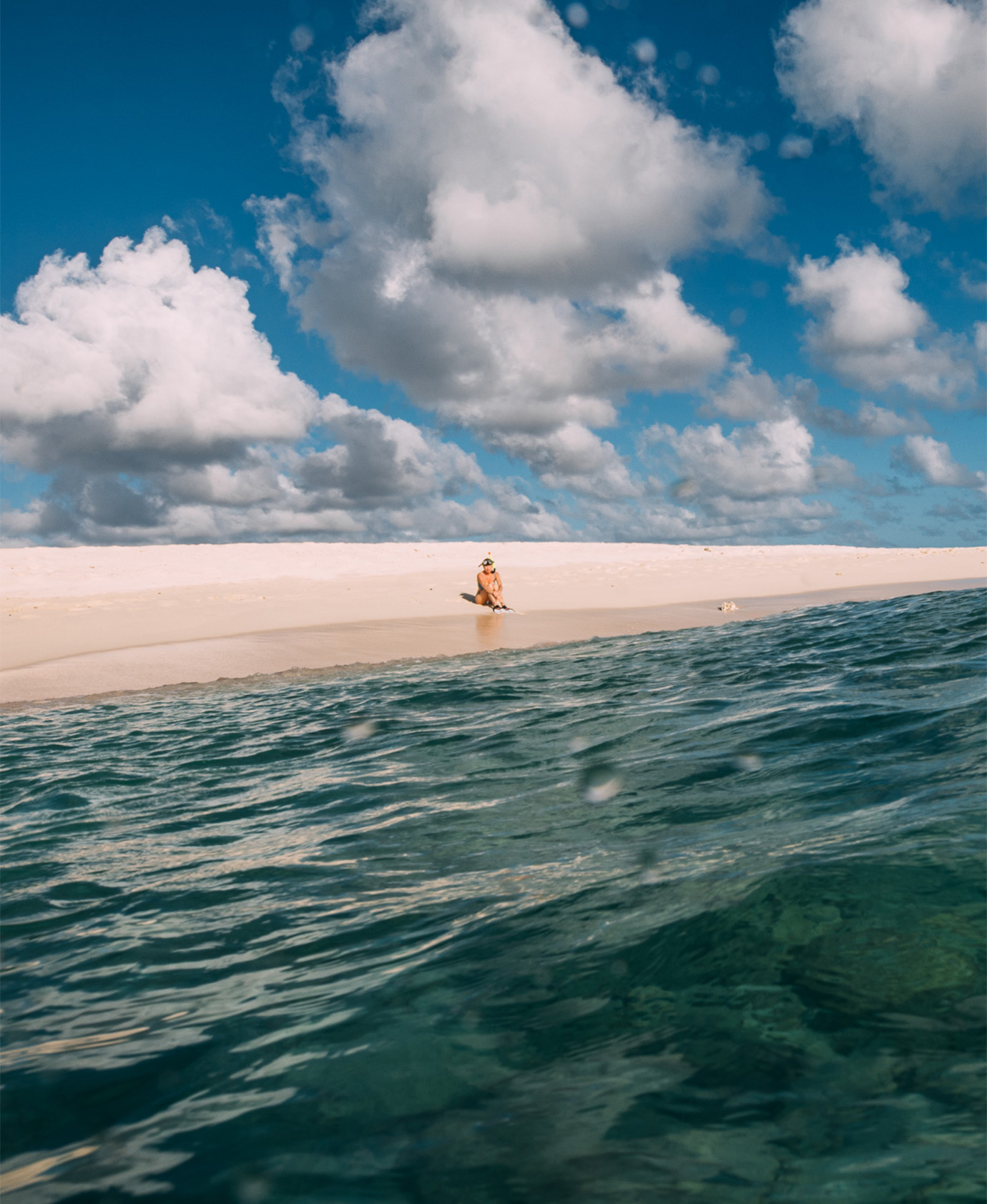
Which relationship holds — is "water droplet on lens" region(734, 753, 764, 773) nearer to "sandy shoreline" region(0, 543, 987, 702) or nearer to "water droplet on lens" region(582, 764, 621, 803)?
"water droplet on lens" region(582, 764, 621, 803)

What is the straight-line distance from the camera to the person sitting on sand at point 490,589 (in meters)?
20.1

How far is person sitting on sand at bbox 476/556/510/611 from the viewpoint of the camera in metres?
20.1

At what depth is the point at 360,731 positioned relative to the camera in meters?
8.26

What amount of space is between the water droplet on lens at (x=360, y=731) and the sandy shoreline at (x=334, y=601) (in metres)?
5.18

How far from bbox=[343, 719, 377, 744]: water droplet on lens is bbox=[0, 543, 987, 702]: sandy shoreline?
204 inches

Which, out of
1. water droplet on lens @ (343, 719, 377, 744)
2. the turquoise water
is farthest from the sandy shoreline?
the turquoise water

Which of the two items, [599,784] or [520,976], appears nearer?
[520,976]

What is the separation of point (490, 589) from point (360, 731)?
40.6 feet

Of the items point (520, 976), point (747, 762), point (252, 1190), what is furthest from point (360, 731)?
point (252, 1190)

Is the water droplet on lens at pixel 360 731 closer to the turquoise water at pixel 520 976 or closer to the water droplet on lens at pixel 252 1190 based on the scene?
the turquoise water at pixel 520 976

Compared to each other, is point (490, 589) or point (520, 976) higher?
point (490, 589)

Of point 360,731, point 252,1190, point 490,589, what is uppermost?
point 490,589

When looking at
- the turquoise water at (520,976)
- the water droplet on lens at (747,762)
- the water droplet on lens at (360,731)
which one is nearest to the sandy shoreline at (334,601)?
the water droplet on lens at (360,731)

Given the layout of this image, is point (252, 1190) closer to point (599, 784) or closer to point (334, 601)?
point (599, 784)
